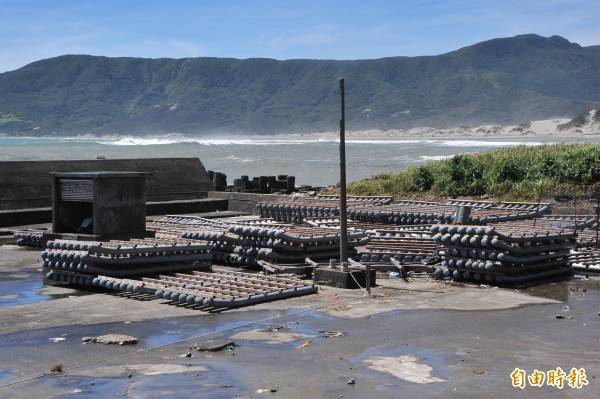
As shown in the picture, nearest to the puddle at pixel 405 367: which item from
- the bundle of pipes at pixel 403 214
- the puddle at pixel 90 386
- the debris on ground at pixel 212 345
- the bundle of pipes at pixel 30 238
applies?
the debris on ground at pixel 212 345

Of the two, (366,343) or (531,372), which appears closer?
(531,372)

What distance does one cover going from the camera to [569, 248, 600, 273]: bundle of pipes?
16.6 m

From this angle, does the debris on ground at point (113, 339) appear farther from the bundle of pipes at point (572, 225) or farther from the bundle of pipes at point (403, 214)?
the bundle of pipes at point (403, 214)

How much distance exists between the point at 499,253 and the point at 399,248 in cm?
328

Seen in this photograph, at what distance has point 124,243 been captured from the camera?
1582 centimetres

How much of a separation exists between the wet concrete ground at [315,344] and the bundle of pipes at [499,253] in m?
0.48

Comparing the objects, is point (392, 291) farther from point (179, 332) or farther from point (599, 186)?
point (599, 186)

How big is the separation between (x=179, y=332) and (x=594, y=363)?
5.01 m

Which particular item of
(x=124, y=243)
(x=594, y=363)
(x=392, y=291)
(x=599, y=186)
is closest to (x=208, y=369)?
(x=594, y=363)

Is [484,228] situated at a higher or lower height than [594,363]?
higher

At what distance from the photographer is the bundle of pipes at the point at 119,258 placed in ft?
49.0

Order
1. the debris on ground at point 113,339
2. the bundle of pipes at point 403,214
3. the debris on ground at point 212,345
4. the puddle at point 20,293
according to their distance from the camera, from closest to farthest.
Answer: the debris on ground at point 212,345
the debris on ground at point 113,339
the puddle at point 20,293
the bundle of pipes at point 403,214

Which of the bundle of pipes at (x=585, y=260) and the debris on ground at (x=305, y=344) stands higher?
the bundle of pipes at (x=585, y=260)

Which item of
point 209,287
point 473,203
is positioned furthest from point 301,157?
point 209,287
